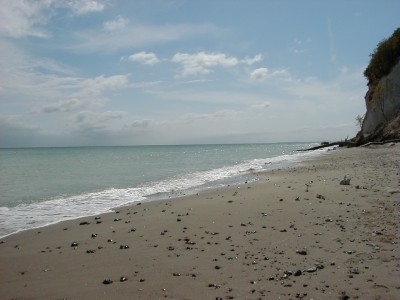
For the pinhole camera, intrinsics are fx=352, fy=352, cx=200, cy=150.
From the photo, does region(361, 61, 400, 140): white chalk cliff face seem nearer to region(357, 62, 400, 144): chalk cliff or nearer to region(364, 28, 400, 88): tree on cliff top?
region(357, 62, 400, 144): chalk cliff

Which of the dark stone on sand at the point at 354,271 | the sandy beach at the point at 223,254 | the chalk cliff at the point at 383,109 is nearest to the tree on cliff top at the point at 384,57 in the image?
the chalk cliff at the point at 383,109

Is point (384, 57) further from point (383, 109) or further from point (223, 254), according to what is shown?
point (223, 254)

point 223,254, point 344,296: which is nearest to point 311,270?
point 344,296

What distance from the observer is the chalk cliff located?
1799 inches

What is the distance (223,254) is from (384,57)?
5284cm

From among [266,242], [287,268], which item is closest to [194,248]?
[266,242]

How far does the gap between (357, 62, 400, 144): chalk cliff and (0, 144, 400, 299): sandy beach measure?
39.4 m

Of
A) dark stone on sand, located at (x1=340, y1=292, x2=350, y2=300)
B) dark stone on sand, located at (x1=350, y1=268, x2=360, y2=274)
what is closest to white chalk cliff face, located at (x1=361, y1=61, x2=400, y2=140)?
dark stone on sand, located at (x1=350, y1=268, x2=360, y2=274)

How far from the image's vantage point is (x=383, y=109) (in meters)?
49.7

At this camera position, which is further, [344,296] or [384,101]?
[384,101]

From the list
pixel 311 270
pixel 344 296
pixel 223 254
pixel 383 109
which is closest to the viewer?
pixel 344 296

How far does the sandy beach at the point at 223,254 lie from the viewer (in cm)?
521

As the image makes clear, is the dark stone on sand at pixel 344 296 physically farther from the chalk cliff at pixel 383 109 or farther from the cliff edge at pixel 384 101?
the cliff edge at pixel 384 101

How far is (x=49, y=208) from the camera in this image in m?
14.2
